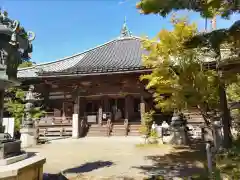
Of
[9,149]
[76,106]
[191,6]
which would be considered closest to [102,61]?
[76,106]

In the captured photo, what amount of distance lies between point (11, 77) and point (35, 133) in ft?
29.6

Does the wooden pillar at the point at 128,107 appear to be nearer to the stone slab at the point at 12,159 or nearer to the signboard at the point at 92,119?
Result: the signboard at the point at 92,119

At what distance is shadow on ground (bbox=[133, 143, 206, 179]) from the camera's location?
590cm

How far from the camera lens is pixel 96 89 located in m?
16.5

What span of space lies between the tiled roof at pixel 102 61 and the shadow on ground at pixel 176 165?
7.13 m

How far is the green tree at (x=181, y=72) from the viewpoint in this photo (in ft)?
20.8

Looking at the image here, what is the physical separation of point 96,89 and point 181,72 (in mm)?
10627

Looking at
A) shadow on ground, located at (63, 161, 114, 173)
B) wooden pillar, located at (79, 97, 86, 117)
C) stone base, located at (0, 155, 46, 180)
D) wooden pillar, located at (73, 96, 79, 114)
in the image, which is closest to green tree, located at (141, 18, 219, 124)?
shadow on ground, located at (63, 161, 114, 173)

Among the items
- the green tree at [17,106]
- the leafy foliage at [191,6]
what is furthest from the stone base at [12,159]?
the green tree at [17,106]

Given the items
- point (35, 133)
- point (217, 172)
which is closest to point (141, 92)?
point (35, 133)

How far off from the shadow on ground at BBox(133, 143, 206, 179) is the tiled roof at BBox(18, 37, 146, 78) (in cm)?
713

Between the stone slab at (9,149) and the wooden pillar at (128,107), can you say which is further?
the wooden pillar at (128,107)

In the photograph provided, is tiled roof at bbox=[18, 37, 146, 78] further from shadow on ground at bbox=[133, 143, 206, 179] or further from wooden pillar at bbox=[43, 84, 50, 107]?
shadow on ground at bbox=[133, 143, 206, 179]

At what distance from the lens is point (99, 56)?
18.8 m
